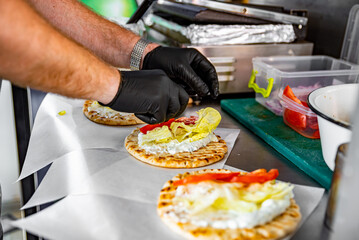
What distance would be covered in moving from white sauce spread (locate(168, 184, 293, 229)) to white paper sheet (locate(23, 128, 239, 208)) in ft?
0.62

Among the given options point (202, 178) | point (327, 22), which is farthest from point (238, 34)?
point (202, 178)

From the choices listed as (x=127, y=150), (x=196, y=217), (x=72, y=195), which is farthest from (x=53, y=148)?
Answer: (x=196, y=217)

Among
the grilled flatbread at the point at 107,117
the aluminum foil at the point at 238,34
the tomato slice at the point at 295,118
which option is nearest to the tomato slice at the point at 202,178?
the tomato slice at the point at 295,118

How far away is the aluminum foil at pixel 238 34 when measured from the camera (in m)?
2.27

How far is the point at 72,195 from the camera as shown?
51.7 inches

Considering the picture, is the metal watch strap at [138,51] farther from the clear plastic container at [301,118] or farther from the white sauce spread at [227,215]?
the white sauce spread at [227,215]

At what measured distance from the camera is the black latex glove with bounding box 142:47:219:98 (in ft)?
5.61

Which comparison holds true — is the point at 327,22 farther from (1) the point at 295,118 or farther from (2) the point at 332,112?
(2) the point at 332,112

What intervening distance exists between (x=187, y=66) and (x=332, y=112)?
0.67 m

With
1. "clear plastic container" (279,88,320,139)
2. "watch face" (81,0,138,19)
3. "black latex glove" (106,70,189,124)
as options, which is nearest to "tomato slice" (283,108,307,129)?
"clear plastic container" (279,88,320,139)

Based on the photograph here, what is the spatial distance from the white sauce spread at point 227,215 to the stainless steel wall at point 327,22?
1.75 m

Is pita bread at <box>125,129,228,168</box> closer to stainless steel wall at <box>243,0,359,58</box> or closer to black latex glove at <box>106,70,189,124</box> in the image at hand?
black latex glove at <box>106,70,189,124</box>

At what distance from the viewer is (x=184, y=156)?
5.24 feet

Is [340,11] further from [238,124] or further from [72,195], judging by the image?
[72,195]
